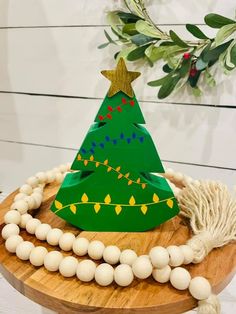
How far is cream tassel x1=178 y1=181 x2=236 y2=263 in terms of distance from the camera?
42cm

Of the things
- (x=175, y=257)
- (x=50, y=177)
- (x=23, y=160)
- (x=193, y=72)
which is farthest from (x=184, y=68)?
(x=23, y=160)

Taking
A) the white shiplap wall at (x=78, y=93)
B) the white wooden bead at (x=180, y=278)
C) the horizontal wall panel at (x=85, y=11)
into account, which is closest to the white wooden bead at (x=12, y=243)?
the white wooden bead at (x=180, y=278)

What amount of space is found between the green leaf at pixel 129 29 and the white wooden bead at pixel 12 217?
0.56 metres

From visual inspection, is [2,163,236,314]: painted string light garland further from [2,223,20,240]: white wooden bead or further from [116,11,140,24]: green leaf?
[116,11,140,24]: green leaf

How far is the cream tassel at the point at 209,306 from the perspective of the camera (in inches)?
13.9

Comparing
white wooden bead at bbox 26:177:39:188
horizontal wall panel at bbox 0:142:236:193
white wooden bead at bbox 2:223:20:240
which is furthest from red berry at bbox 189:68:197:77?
white wooden bead at bbox 2:223:20:240

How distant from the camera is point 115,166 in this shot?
0.46 meters

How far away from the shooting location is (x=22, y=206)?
490 millimetres

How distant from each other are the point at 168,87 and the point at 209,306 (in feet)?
1.92

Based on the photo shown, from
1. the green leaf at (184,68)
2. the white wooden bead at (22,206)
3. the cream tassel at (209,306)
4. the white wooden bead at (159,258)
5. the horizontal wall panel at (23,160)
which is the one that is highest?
the green leaf at (184,68)

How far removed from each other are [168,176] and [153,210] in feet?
0.64

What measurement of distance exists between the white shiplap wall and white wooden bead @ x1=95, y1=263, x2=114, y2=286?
513 mm

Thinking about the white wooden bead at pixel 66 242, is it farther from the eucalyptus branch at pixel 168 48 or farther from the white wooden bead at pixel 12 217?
the eucalyptus branch at pixel 168 48

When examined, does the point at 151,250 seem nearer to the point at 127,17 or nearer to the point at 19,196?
the point at 19,196
